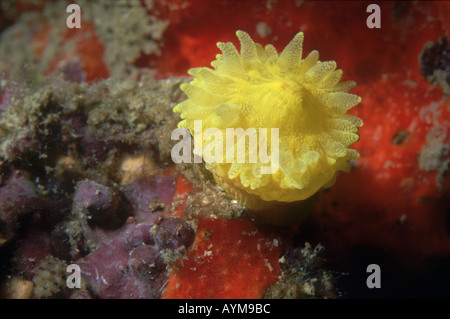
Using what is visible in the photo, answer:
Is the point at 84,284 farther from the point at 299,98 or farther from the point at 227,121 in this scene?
the point at 299,98

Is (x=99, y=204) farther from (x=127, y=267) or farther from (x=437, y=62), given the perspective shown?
(x=437, y=62)

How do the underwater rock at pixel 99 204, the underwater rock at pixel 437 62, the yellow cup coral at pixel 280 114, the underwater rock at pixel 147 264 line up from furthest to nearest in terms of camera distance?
the underwater rock at pixel 437 62 < the underwater rock at pixel 99 204 < the underwater rock at pixel 147 264 < the yellow cup coral at pixel 280 114

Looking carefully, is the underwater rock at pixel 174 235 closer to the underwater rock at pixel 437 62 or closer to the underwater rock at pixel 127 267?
the underwater rock at pixel 127 267

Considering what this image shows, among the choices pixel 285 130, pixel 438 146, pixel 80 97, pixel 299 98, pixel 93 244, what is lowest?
pixel 93 244

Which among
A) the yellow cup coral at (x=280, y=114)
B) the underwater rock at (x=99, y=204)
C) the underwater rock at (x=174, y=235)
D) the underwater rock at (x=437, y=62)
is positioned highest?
the underwater rock at (x=437, y=62)

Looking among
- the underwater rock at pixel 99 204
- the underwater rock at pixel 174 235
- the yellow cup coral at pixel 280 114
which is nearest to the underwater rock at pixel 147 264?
the underwater rock at pixel 174 235

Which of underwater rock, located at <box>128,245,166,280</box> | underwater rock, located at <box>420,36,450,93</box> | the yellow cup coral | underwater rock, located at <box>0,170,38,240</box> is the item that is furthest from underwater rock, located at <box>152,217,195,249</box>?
underwater rock, located at <box>420,36,450,93</box>

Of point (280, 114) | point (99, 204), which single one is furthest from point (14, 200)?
point (280, 114)

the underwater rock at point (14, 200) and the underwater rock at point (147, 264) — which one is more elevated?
the underwater rock at point (14, 200)

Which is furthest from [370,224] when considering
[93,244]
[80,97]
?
[80,97]
